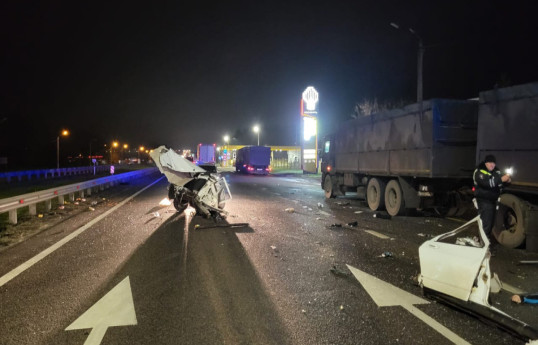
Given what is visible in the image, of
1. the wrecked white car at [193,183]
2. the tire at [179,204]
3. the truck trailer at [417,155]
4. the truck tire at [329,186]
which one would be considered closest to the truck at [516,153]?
the truck trailer at [417,155]

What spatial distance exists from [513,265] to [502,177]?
1.70 metres

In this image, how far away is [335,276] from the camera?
20.1ft

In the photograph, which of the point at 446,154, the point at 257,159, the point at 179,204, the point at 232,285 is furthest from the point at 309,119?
the point at 232,285

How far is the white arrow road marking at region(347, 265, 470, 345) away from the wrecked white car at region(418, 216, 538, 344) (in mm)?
340

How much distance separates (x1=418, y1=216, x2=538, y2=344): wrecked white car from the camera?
4.41 metres

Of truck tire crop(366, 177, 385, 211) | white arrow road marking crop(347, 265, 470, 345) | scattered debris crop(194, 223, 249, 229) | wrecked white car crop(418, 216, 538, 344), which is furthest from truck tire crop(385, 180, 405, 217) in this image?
wrecked white car crop(418, 216, 538, 344)

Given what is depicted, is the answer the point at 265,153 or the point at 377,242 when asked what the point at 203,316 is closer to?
the point at 377,242

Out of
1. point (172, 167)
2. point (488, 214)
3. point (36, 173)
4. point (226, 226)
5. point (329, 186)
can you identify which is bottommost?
point (36, 173)

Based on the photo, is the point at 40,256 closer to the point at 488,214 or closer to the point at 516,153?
the point at 488,214

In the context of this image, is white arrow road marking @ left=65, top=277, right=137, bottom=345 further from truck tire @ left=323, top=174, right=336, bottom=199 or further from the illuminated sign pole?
the illuminated sign pole

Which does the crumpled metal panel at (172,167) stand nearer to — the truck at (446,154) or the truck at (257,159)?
the truck at (446,154)

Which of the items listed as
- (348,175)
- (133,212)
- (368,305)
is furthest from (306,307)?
(348,175)

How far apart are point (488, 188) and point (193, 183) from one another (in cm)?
734

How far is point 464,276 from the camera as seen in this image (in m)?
4.54
